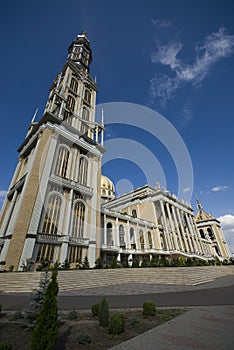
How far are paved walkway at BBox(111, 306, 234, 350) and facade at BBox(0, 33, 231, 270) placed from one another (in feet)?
55.4

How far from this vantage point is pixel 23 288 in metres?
11.8

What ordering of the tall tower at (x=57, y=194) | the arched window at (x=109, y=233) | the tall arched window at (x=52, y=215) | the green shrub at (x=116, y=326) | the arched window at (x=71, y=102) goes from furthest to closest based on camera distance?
the arched window at (x=71, y=102), the arched window at (x=109, y=233), the tall arched window at (x=52, y=215), the tall tower at (x=57, y=194), the green shrub at (x=116, y=326)

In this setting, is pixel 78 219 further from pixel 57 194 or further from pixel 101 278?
pixel 101 278

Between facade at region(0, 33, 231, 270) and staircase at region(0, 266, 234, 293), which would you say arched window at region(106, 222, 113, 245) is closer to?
facade at region(0, 33, 231, 270)

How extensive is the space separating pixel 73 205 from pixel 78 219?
7.13 feet

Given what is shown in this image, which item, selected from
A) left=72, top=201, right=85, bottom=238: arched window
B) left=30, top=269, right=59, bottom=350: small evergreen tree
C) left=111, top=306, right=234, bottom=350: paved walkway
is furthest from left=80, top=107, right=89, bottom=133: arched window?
left=30, top=269, right=59, bottom=350: small evergreen tree

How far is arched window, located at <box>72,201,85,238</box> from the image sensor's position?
23928mm

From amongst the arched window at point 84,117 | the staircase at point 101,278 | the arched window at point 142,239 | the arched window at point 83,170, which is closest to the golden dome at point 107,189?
the arched window at point 142,239

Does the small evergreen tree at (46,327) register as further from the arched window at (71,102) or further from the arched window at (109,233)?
the arched window at (71,102)

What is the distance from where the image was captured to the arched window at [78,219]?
2393 centimetres

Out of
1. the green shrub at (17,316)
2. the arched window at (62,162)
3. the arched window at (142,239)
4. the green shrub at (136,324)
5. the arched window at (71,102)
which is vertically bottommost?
the green shrub at (136,324)

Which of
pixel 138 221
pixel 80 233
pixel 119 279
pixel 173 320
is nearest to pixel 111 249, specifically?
pixel 80 233

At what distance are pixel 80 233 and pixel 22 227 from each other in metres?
8.01

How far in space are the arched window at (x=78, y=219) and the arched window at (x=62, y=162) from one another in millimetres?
5197
